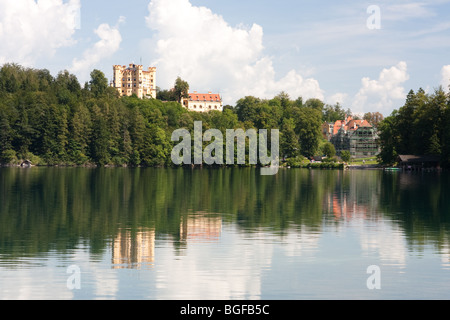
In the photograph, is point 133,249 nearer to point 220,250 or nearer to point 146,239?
point 146,239

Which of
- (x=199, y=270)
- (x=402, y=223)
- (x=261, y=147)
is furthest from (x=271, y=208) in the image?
(x=261, y=147)

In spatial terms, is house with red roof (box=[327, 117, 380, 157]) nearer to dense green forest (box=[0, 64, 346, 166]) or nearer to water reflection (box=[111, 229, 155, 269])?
dense green forest (box=[0, 64, 346, 166])

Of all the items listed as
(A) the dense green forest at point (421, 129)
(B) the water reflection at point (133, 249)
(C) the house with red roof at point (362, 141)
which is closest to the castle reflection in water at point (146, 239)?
(B) the water reflection at point (133, 249)

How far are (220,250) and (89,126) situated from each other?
105 meters

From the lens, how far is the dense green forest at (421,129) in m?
100

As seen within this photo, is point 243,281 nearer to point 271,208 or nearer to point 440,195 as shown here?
point 271,208

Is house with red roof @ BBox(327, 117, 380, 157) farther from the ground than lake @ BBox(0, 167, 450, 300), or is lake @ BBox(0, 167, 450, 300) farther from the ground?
house with red roof @ BBox(327, 117, 380, 157)

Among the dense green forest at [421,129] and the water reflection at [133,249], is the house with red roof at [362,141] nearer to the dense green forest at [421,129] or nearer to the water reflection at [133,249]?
the dense green forest at [421,129]

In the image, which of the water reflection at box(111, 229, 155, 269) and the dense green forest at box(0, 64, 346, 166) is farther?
the dense green forest at box(0, 64, 346, 166)

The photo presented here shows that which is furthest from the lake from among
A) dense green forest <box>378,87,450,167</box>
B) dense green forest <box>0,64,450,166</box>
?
dense green forest <box>0,64,450,166</box>

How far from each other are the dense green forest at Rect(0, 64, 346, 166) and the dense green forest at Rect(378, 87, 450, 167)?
25.4 m

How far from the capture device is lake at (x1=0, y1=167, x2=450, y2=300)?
1548 cm

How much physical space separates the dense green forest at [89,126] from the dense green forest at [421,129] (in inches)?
998

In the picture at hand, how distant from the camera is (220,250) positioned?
20.8 metres
